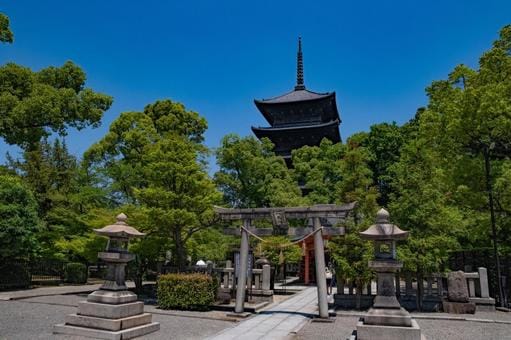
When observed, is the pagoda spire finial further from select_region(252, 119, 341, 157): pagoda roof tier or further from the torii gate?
the torii gate

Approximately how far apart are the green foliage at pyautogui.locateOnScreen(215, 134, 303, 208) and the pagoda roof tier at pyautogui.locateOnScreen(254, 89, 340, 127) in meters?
12.4

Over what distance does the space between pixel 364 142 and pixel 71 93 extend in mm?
26745

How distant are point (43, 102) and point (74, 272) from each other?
9.77m

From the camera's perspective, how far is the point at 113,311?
323 inches

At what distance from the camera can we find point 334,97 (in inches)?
1458

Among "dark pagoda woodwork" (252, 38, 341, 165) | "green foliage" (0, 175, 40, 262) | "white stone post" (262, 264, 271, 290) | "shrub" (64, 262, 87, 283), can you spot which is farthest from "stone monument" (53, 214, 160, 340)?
"dark pagoda woodwork" (252, 38, 341, 165)

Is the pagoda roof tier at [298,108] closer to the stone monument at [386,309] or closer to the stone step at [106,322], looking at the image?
the stone monument at [386,309]

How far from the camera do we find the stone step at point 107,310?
8.20 metres

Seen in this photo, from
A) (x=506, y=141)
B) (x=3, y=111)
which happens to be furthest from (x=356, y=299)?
(x=3, y=111)

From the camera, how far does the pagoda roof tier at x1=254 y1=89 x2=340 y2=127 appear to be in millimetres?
37219

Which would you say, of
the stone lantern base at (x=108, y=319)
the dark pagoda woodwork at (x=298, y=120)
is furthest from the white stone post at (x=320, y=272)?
the dark pagoda woodwork at (x=298, y=120)

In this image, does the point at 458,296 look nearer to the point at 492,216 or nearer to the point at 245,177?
the point at 492,216

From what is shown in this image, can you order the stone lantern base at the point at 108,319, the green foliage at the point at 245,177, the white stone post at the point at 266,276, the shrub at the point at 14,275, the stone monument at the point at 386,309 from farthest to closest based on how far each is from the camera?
1. the green foliage at the point at 245,177
2. the shrub at the point at 14,275
3. the white stone post at the point at 266,276
4. the stone lantern base at the point at 108,319
5. the stone monument at the point at 386,309

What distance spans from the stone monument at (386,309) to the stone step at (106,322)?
201 inches
